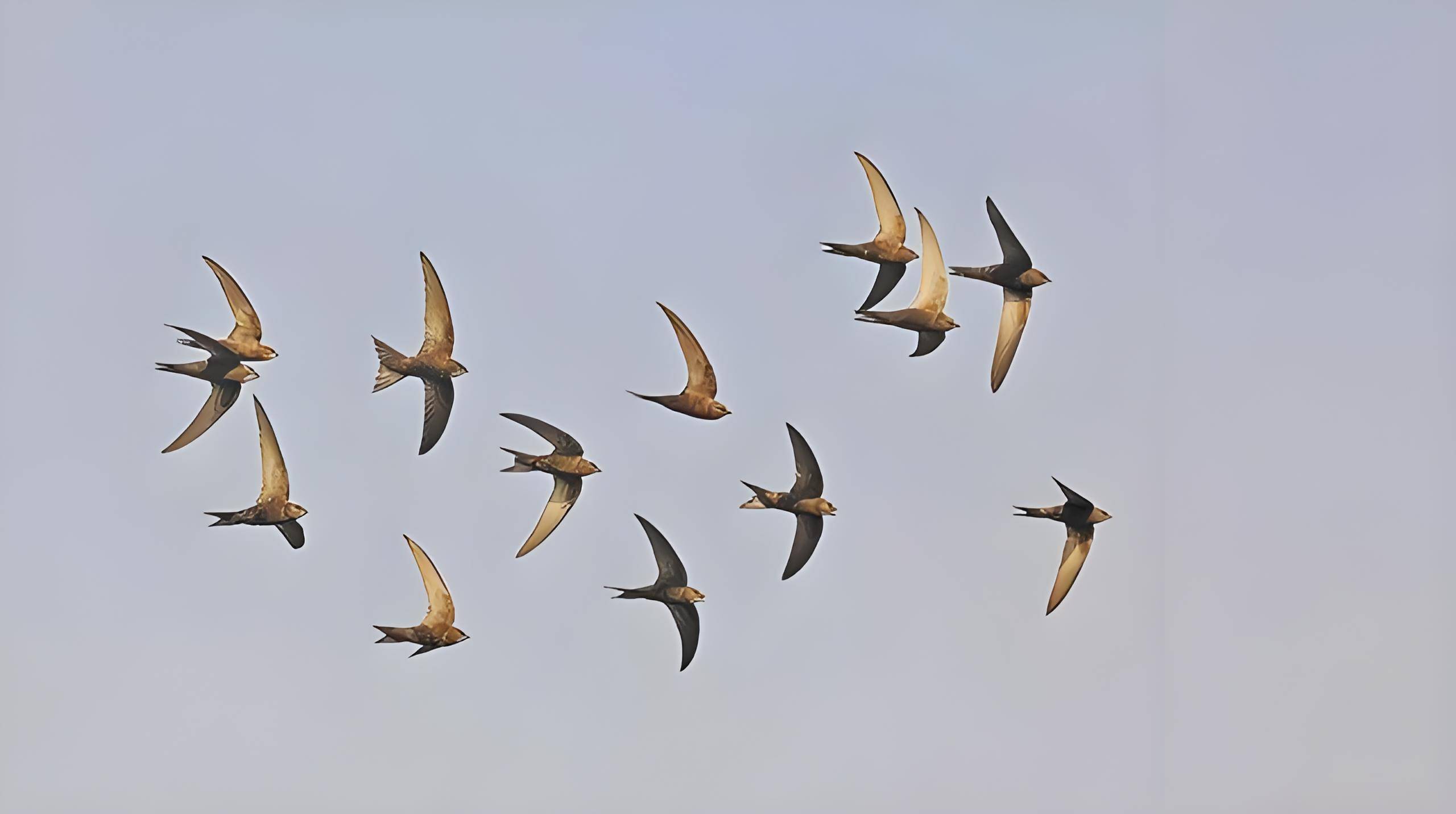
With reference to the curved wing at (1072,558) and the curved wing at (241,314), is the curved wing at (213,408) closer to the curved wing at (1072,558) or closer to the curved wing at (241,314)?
the curved wing at (241,314)

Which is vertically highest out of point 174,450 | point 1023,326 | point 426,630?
point 1023,326

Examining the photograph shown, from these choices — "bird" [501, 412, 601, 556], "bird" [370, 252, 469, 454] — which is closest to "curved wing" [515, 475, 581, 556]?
"bird" [501, 412, 601, 556]

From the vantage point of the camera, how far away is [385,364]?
656 inches

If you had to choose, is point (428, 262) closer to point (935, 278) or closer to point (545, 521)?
point (545, 521)

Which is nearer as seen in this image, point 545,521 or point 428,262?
point 428,262

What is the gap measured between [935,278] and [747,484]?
2.52 m

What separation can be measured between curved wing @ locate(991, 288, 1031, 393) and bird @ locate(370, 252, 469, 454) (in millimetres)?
4791

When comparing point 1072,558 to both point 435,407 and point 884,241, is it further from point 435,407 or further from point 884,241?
point 435,407

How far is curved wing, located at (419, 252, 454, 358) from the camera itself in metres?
16.7

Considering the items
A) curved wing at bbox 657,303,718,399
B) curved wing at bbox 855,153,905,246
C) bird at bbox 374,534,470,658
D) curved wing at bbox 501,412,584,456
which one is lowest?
bird at bbox 374,534,470,658

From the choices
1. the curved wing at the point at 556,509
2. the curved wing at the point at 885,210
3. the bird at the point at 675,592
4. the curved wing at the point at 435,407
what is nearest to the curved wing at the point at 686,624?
the bird at the point at 675,592

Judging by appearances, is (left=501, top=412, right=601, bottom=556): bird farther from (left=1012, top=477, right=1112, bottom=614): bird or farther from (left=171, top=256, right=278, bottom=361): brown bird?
(left=1012, top=477, right=1112, bottom=614): bird

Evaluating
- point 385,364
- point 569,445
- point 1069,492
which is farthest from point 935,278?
point 385,364

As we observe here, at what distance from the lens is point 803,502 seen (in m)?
17.0
